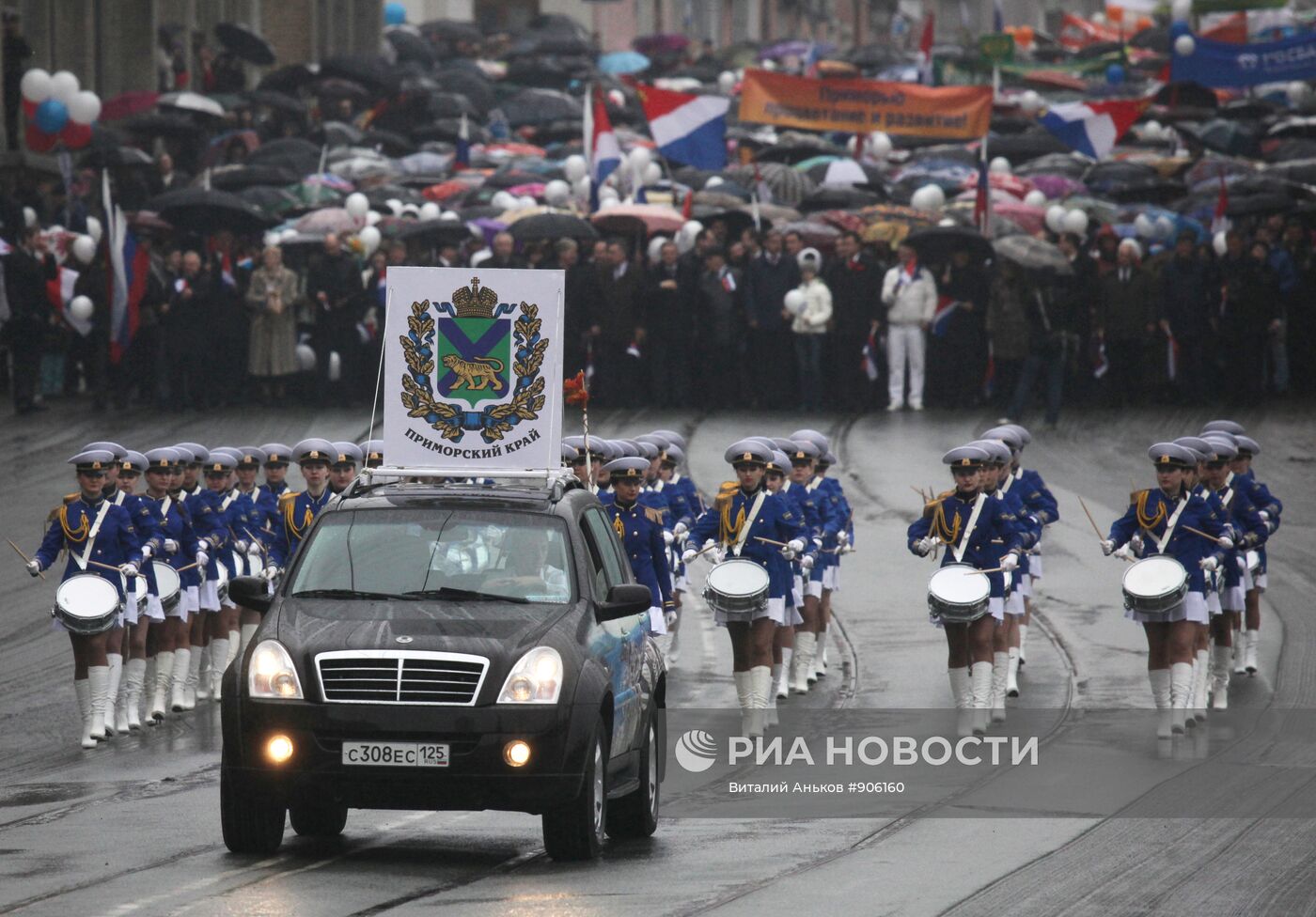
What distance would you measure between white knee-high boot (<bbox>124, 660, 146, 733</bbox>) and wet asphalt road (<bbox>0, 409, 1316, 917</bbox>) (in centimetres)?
23

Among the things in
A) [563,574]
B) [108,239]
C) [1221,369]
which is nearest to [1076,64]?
[1221,369]

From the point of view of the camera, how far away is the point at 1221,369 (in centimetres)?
3139

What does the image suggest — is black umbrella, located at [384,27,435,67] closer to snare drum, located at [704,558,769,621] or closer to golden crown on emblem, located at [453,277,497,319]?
snare drum, located at [704,558,769,621]

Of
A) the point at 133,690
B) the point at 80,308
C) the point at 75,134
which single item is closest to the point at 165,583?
the point at 133,690

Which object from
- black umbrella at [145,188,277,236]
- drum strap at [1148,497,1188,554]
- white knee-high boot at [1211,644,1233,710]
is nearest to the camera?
drum strap at [1148,497,1188,554]

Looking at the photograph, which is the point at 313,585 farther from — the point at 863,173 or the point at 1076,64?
the point at 1076,64

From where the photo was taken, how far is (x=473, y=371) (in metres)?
13.5

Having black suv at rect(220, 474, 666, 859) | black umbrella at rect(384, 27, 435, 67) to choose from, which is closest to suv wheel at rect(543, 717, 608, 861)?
black suv at rect(220, 474, 666, 859)

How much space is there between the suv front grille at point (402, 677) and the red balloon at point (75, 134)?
82.1 feet

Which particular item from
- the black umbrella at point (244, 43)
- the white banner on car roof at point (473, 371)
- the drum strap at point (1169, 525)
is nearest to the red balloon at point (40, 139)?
the black umbrella at point (244, 43)

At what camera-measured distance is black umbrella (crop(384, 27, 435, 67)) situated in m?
55.8

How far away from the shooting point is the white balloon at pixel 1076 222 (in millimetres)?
32469

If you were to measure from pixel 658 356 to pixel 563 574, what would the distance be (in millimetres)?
19430

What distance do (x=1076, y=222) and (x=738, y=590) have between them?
17505mm
